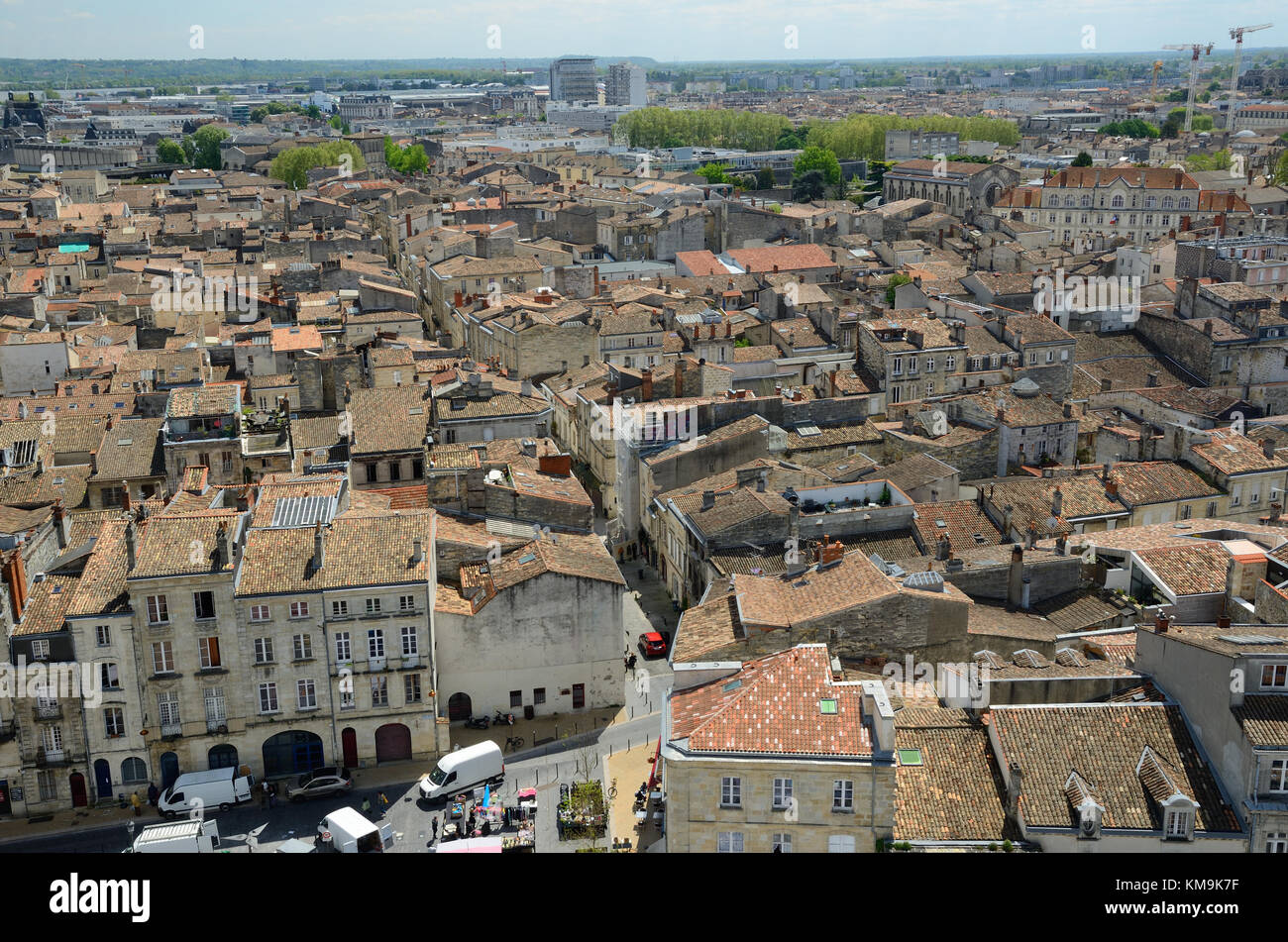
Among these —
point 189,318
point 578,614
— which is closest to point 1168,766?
point 578,614

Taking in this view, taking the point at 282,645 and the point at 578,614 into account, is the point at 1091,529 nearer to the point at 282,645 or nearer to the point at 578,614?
the point at 578,614

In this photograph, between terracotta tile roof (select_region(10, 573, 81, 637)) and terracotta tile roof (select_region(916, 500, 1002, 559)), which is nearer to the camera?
terracotta tile roof (select_region(10, 573, 81, 637))

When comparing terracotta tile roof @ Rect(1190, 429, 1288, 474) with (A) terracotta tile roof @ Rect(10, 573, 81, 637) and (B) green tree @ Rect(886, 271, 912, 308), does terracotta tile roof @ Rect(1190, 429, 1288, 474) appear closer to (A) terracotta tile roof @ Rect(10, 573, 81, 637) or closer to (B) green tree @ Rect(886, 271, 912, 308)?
(B) green tree @ Rect(886, 271, 912, 308)

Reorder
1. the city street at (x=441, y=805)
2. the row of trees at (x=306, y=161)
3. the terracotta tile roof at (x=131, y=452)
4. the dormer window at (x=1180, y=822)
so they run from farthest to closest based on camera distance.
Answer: the row of trees at (x=306, y=161) < the terracotta tile roof at (x=131, y=452) < the city street at (x=441, y=805) < the dormer window at (x=1180, y=822)

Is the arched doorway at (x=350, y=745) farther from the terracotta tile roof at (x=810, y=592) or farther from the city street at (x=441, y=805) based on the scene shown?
the terracotta tile roof at (x=810, y=592)

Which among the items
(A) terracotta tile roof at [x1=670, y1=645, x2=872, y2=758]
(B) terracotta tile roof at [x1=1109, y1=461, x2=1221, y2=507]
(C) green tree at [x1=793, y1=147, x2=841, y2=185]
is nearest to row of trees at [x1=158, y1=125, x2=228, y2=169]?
(C) green tree at [x1=793, y1=147, x2=841, y2=185]

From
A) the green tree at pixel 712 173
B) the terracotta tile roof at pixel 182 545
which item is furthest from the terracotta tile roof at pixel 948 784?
the green tree at pixel 712 173

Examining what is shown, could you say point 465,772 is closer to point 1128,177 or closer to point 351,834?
point 351,834
